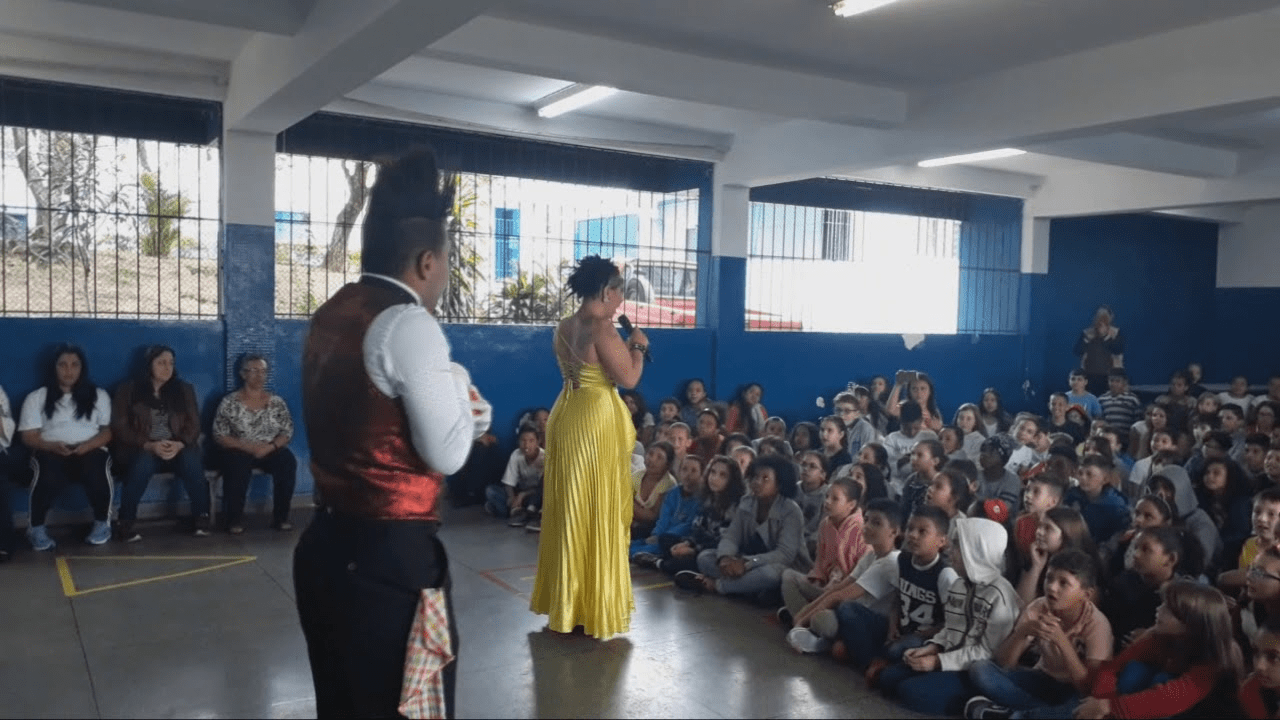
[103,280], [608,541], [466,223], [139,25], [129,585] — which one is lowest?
[129,585]

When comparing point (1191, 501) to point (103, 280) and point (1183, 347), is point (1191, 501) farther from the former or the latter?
point (1183, 347)

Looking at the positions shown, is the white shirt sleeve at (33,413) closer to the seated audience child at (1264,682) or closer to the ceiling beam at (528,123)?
the ceiling beam at (528,123)

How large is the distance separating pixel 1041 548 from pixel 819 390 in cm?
606

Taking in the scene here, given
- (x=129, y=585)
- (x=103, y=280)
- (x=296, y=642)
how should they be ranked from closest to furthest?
(x=296, y=642)
(x=129, y=585)
(x=103, y=280)

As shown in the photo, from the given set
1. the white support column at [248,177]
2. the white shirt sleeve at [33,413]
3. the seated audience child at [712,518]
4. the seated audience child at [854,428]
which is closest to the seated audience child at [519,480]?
the seated audience child at [712,518]

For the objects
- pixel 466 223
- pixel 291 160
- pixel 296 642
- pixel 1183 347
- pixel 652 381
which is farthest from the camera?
pixel 1183 347

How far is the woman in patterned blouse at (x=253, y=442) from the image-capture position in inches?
256

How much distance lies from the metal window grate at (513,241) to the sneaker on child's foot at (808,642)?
4025mm

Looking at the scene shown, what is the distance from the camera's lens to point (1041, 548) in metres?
3.93

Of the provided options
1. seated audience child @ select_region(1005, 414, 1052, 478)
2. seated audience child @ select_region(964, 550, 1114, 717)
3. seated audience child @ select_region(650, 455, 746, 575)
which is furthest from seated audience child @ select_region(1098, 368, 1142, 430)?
seated audience child @ select_region(964, 550, 1114, 717)

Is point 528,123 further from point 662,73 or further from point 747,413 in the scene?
point 747,413

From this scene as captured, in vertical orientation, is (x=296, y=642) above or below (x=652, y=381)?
below

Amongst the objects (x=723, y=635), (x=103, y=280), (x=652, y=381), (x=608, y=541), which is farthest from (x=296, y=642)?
(x=652, y=381)

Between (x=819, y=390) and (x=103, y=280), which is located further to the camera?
(x=819, y=390)
